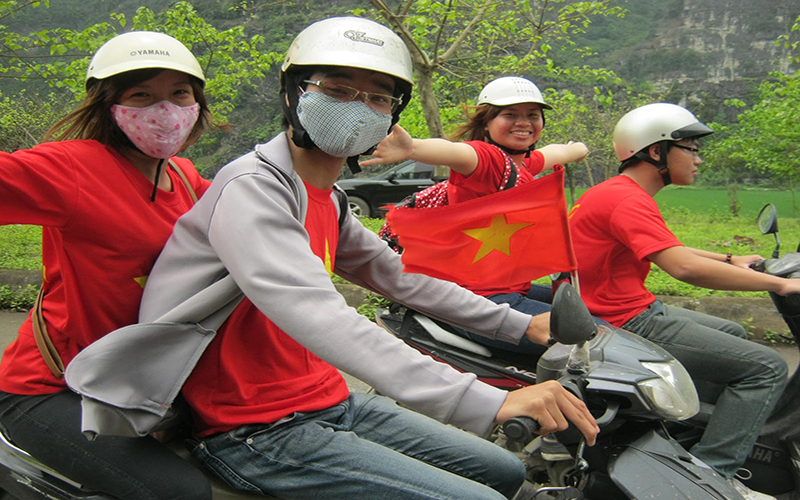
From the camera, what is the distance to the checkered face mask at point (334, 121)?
6.19 feet

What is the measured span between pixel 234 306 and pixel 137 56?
1.00m

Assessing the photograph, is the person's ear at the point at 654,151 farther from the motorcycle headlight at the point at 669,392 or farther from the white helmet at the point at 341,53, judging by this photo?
the white helmet at the point at 341,53

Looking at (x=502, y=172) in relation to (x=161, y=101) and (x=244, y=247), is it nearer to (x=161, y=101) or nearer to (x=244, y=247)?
(x=161, y=101)

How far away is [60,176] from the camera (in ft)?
6.62

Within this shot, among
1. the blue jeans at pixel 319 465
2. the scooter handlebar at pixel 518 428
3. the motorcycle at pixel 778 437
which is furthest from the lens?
the motorcycle at pixel 778 437

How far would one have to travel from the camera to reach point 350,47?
184 centimetres

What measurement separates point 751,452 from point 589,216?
3.96ft

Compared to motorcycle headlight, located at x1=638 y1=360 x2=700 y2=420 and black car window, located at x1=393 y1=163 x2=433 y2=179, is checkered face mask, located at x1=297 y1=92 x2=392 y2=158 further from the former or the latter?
black car window, located at x1=393 y1=163 x2=433 y2=179

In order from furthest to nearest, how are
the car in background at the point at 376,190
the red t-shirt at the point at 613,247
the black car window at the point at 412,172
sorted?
the black car window at the point at 412,172
the car in background at the point at 376,190
the red t-shirt at the point at 613,247

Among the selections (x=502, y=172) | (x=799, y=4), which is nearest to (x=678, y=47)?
(x=799, y=4)

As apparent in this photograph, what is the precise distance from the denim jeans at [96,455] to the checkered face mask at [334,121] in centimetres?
93

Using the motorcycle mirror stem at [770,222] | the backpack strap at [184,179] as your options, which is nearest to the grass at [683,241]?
the motorcycle mirror stem at [770,222]

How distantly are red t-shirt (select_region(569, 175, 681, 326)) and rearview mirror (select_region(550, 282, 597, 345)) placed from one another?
4.34 ft

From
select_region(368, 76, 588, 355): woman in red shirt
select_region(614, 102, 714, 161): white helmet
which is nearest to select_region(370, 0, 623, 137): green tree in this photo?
select_region(368, 76, 588, 355): woman in red shirt
